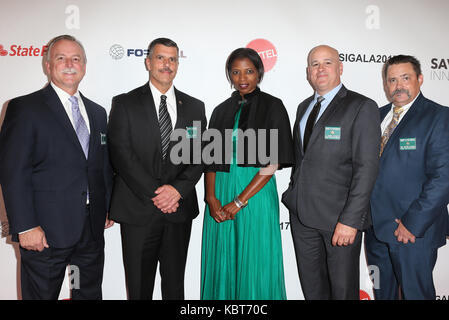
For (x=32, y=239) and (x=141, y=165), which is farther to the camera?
(x=141, y=165)

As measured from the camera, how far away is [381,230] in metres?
2.41

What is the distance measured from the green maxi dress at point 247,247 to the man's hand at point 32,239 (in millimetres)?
1225

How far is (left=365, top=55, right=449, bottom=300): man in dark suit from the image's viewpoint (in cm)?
224

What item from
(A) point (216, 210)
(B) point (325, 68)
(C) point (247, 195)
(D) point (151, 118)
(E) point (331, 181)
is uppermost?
(B) point (325, 68)

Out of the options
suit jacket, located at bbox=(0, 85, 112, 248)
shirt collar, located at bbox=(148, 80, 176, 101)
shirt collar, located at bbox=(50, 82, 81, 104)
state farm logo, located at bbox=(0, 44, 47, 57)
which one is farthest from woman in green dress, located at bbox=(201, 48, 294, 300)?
state farm logo, located at bbox=(0, 44, 47, 57)

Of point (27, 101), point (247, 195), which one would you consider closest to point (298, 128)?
point (247, 195)

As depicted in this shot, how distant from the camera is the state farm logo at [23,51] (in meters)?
3.01

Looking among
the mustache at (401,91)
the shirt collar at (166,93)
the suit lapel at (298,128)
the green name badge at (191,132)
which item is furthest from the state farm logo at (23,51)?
the mustache at (401,91)

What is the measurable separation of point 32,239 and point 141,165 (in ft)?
2.74

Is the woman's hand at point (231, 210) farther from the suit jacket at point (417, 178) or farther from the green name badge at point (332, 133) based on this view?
the suit jacket at point (417, 178)

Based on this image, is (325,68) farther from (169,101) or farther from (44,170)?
(44,170)

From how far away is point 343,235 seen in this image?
2.16 metres

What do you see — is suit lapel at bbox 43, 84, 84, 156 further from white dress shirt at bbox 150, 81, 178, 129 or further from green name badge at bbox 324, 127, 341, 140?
green name badge at bbox 324, 127, 341, 140

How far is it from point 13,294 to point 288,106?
3.29 meters
